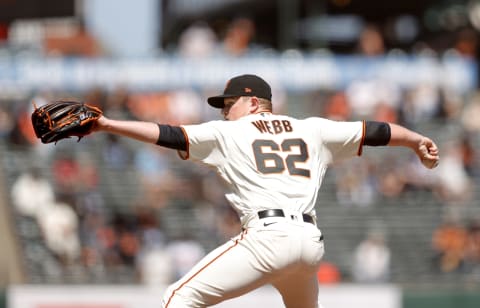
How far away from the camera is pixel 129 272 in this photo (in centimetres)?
1306

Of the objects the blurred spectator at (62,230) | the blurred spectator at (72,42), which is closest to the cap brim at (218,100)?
the blurred spectator at (62,230)

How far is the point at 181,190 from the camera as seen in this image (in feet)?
47.6

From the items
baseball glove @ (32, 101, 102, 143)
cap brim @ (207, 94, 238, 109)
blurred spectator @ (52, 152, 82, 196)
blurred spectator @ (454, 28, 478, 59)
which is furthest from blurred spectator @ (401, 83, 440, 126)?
baseball glove @ (32, 101, 102, 143)

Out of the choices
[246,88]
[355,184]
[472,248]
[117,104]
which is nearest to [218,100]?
[246,88]

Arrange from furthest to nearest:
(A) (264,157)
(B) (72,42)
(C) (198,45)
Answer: (B) (72,42)
(C) (198,45)
(A) (264,157)

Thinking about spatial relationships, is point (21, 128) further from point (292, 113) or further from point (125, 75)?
point (292, 113)

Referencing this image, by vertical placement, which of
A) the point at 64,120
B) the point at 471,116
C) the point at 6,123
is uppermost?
the point at 64,120

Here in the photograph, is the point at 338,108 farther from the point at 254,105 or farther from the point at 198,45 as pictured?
the point at 254,105

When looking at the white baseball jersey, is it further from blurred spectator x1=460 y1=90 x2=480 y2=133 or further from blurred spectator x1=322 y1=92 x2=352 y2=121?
blurred spectator x1=460 y1=90 x2=480 y2=133

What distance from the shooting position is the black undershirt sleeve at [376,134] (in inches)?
216

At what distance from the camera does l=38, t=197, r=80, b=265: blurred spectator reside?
1316 centimetres

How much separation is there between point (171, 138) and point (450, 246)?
9.13 meters

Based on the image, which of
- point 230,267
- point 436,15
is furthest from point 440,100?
point 230,267

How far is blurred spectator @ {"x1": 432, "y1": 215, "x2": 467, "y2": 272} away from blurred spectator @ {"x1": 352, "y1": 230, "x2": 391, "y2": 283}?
0.66 meters
